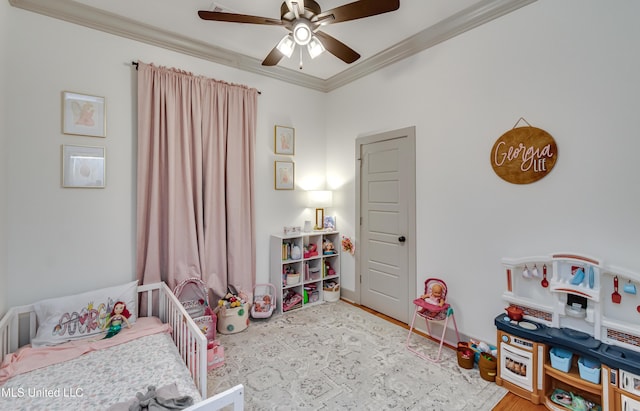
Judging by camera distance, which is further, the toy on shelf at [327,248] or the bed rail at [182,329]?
the toy on shelf at [327,248]

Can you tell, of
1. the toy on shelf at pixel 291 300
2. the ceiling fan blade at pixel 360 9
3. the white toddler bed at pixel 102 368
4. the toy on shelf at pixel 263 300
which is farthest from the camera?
the toy on shelf at pixel 291 300

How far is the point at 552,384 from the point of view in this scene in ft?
6.41

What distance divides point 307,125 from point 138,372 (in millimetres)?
3186

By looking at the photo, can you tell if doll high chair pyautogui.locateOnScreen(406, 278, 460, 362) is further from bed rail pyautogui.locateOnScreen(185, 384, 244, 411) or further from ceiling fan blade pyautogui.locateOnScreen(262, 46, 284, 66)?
ceiling fan blade pyautogui.locateOnScreen(262, 46, 284, 66)

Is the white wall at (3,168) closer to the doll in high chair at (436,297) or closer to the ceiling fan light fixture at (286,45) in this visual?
the ceiling fan light fixture at (286,45)

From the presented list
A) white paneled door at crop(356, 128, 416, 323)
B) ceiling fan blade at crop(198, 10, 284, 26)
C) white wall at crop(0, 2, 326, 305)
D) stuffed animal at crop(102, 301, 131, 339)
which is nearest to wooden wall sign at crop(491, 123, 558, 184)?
white paneled door at crop(356, 128, 416, 323)

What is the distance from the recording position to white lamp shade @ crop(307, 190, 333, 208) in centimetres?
371

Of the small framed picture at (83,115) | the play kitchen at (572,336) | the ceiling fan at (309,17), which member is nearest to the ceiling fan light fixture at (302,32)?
the ceiling fan at (309,17)

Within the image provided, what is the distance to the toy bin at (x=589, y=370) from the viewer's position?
66.1 inches

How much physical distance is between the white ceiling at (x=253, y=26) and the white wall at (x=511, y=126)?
16 centimetres

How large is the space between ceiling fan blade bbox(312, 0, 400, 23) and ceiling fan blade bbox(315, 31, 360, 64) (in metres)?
0.23

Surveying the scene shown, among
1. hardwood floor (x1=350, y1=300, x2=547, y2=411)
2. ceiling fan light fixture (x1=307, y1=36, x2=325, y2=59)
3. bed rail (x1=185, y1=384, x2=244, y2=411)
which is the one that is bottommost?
hardwood floor (x1=350, y1=300, x2=547, y2=411)

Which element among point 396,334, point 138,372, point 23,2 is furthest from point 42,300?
point 396,334

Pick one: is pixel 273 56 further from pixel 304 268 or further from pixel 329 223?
pixel 304 268
